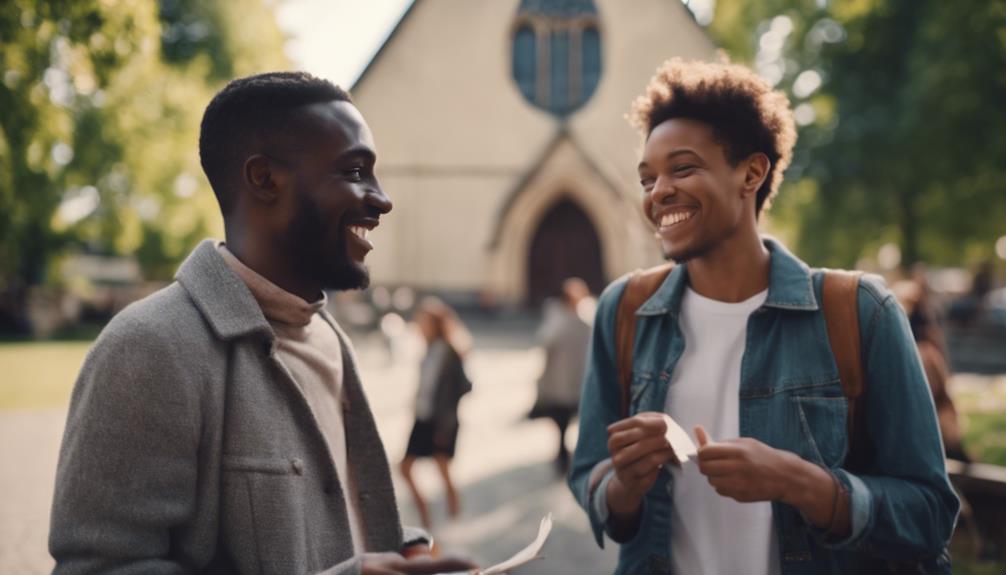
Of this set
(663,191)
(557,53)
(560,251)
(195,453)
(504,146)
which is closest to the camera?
(195,453)

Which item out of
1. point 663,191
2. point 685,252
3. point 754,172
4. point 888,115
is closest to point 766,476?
point 685,252

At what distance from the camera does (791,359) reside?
221 centimetres

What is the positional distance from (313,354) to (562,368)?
706 cm

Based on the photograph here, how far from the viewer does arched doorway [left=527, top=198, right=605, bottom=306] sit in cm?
2375

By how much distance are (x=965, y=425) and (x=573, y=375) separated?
4.65 metres

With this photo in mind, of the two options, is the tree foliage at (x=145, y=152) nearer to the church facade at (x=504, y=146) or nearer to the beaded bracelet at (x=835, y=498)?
the church facade at (x=504, y=146)

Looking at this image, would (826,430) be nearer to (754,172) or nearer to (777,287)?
(777,287)

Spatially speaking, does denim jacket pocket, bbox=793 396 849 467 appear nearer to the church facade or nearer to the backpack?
the backpack

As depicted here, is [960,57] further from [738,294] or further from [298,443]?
[298,443]

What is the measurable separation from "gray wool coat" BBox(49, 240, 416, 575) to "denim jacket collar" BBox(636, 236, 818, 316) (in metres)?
1.07

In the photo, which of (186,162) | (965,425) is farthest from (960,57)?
(186,162)

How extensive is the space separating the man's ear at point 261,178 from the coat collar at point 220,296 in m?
0.16

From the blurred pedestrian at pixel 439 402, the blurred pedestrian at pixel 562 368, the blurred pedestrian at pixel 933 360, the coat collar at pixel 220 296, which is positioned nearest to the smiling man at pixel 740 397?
the coat collar at pixel 220 296

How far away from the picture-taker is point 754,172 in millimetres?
2373
